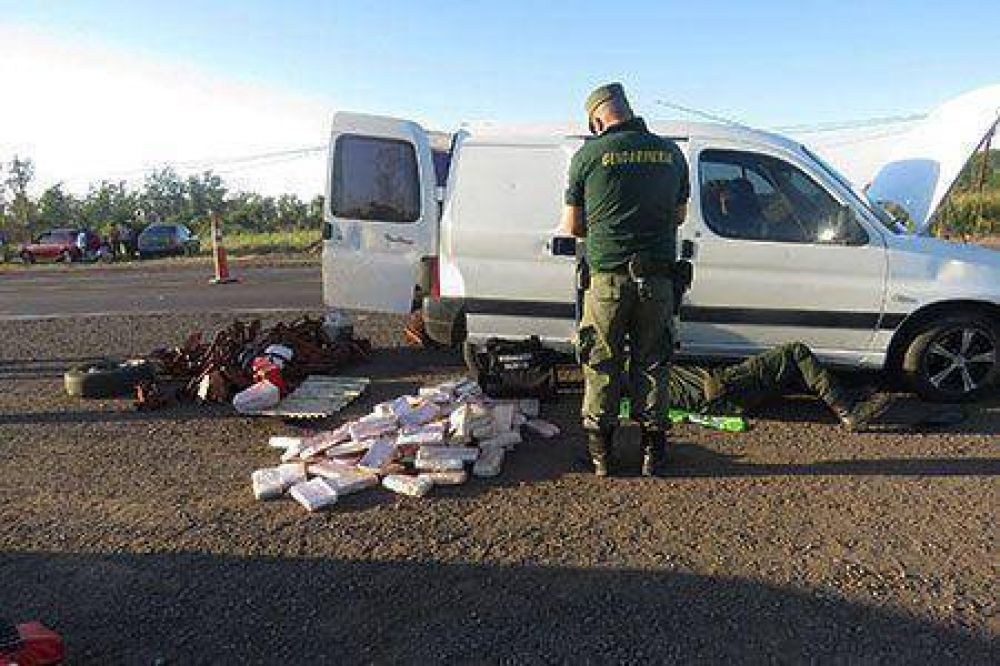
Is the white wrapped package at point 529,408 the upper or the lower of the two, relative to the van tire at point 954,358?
lower

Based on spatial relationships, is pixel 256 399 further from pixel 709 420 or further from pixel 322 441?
pixel 709 420

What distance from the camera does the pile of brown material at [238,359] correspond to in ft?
18.7

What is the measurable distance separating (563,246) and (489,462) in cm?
188

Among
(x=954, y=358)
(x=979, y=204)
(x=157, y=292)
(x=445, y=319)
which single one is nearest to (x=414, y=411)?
(x=445, y=319)

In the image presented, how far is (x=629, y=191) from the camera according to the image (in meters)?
3.75

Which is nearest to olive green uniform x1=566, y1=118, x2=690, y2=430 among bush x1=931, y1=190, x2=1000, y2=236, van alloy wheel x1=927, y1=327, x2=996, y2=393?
van alloy wheel x1=927, y1=327, x2=996, y2=393

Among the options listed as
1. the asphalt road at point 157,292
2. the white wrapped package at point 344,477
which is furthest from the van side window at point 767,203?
the asphalt road at point 157,292

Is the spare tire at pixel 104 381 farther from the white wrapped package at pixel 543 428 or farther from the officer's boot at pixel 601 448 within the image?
the officer's boot at pixel 601 448

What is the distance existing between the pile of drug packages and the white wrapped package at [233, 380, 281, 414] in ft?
2.57

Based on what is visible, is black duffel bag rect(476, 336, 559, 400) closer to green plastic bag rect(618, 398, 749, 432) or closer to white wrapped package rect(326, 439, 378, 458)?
green plastic bag rect(618, 398, 749, 432)

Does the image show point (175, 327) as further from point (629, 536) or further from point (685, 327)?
point (629, 536)

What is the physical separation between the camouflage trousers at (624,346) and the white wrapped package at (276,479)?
1693 mm

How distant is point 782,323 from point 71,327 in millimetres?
9150

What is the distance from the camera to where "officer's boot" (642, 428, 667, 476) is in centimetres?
404
